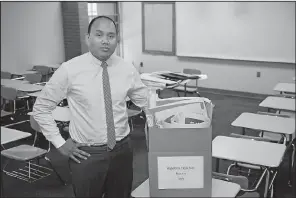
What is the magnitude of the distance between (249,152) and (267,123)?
2.71ft

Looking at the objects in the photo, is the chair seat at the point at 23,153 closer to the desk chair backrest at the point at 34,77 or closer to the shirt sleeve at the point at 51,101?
the desk chair backrest at the point at 34,77

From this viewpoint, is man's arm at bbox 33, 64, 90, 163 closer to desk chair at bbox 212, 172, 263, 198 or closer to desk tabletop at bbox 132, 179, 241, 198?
desk tabletop at bbox 132, 179, 241, 198

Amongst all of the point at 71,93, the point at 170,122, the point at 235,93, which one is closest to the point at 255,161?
the point at 170,122

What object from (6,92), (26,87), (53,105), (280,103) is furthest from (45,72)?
(280,103)

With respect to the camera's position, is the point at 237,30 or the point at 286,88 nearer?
the point at 286,88

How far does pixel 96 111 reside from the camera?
1777 millimetres

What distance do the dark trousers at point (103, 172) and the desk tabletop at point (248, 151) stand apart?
2.49ft

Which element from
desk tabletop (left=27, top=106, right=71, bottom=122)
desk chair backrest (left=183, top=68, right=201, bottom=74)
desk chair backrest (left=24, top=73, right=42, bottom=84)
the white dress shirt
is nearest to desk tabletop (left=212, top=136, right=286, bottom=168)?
the white dress shirt

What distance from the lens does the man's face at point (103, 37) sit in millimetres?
1647

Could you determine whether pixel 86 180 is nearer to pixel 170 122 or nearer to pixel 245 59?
pixel 170 122

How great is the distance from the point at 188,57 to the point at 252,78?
3.94ft

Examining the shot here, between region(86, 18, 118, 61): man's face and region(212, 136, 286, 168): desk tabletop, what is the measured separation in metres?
1.13

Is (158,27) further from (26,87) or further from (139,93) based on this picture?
(139,93)

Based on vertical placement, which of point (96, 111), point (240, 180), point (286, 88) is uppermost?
point (96, 111)
